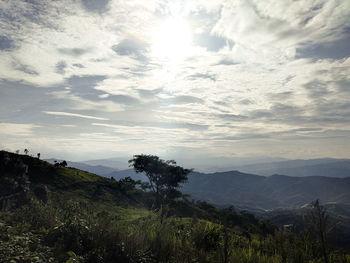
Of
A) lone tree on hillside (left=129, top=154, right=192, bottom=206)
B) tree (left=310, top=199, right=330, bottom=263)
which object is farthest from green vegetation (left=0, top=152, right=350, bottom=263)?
lone tree on hillside (left=129, top=154, right=192, bottom=206)

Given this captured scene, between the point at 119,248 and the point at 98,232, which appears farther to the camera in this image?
the point at 98,232

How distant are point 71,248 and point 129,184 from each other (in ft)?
171

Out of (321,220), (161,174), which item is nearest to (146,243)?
(321,220)

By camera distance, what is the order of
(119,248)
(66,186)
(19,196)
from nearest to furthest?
(119,248) → (19,196) → (66,186)

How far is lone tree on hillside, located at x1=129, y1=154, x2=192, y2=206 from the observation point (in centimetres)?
5331

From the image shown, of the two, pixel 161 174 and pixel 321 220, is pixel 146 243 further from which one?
pixel 161 174

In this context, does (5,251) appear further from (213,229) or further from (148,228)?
(213,229)

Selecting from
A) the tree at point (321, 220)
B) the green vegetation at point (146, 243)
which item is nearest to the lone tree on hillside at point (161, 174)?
the green vegetation at point (146, 243)

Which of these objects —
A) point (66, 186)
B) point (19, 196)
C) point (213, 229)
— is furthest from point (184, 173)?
point (213, 229)

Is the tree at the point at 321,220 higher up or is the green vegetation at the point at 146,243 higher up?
the tree at the point at 321,220

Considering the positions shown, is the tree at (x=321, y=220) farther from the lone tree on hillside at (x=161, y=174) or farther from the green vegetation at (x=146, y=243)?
the lone tree on hillside at (x=161, y=174)

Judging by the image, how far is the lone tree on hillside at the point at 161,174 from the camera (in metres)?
53.3

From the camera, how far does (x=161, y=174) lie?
53.4 metres

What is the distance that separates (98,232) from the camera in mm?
7910
